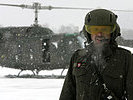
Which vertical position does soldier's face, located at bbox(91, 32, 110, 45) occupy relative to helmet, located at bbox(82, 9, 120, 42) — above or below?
below

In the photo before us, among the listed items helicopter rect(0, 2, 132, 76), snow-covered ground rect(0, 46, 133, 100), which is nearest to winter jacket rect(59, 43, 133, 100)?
snow-covered ground rect(0, 46, 133, 100)

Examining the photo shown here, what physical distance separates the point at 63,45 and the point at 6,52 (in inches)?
91.8

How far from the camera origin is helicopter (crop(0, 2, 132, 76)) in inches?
410

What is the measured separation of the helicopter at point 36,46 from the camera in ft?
34.1

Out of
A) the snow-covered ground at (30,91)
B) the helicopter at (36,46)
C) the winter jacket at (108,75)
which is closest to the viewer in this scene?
the winter jacket at (108,75)

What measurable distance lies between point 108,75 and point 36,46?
8.61m

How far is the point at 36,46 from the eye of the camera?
10484 millimetres

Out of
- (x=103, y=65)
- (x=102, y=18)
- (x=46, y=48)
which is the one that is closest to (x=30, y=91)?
(x=46, y=48)

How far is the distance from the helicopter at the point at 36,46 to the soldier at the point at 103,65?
26.9ft

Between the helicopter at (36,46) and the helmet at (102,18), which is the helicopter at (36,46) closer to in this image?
the helicopter at (36,46)

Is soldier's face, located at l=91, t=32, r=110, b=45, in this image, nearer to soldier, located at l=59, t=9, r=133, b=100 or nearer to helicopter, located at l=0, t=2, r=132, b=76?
soldier, located at l=59, t=9, r=133, b=100

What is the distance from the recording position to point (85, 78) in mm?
2055

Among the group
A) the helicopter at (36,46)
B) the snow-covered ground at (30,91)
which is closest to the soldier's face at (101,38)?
the snow-covered ground at (30,91)

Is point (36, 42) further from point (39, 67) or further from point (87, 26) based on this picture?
point (87, 26)
